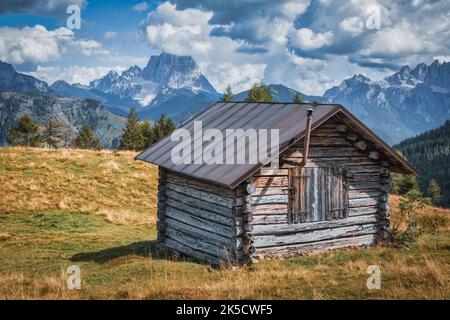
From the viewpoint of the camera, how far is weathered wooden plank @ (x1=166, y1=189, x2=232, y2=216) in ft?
47.3

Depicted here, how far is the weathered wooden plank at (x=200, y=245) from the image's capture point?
47.3 feet

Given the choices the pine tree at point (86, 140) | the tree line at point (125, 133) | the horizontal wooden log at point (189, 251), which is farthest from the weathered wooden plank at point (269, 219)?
the pine tree at point (86, 140)

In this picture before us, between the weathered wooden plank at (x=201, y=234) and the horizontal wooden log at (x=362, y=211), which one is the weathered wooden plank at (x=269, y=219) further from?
the horizontal wooden log at (x=362, y=211)

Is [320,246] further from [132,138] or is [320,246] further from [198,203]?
[132,138]

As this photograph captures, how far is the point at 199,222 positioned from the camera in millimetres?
15727

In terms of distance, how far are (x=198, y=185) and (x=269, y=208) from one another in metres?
2.52

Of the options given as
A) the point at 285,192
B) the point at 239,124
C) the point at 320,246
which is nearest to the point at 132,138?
the point at 239,124

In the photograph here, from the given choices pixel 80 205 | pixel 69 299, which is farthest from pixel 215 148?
pixel 80 205

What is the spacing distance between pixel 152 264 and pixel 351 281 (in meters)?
6.01

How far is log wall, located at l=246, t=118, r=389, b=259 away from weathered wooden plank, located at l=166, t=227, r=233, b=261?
0.90m

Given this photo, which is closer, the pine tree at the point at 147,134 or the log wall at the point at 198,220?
the log wall at the point at 198,220
